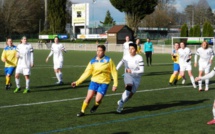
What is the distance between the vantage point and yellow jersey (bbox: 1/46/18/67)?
573 inches

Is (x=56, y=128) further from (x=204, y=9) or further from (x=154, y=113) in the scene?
(x=204, y=9)

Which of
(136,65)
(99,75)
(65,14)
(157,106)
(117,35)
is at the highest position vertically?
(65,14)

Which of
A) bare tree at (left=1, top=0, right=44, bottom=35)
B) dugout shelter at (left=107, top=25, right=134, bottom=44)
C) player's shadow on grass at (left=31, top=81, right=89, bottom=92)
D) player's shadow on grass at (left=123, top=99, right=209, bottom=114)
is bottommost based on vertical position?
player's shadow on grass at (left=123, top=99, right=209, bottom=114)

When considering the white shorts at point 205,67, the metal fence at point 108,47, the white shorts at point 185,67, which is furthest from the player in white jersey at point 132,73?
the metal fence at point 108,47

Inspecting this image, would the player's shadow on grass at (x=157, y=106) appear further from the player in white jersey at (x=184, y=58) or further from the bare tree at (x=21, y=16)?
the bare tree at (x=21, y=16)

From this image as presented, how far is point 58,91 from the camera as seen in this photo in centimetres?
1404

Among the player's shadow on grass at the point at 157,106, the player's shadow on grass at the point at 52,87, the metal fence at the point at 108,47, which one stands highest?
the metal fence at the point at 108,47

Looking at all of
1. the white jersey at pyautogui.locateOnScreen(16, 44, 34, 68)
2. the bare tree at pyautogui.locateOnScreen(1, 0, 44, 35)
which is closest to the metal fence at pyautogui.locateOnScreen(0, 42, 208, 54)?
the bare tree at pyautogui.locateOnScreen(1, 0, 44, 35)

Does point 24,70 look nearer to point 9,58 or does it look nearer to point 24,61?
point 24,61

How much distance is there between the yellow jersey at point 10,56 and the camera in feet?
47.8

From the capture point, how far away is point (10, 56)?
14578mm

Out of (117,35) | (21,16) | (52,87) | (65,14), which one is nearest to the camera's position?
(52,87)

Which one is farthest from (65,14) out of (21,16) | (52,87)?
(52,87)

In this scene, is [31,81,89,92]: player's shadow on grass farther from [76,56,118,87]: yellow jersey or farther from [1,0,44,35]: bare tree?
[1,0,44,35]: bare tree
